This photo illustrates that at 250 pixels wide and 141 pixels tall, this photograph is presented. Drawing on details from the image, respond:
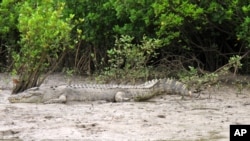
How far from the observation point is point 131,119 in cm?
940

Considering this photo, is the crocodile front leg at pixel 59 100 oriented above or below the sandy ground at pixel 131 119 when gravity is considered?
above

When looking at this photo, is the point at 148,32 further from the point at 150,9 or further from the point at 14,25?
the point at 14,25

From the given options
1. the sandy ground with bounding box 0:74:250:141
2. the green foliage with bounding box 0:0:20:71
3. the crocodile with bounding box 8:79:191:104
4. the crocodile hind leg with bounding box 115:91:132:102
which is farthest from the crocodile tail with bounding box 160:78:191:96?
the green foliage with bounding box 0:0:20:71

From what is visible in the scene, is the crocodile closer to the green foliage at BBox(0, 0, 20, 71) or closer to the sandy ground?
the sandy ground

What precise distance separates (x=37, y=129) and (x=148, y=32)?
255 inches

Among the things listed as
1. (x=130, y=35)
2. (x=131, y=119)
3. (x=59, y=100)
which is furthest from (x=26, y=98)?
(x=130, y=35)

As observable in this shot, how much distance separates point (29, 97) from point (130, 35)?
3.97 meters

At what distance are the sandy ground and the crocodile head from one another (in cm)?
17

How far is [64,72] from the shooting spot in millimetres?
16719

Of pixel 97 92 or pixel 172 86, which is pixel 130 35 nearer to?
pixel 172 86

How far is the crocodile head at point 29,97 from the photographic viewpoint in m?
11.1

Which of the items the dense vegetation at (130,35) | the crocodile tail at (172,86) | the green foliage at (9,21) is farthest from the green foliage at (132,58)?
the green foliage at (9,21)

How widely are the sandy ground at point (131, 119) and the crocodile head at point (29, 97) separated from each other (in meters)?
0.17

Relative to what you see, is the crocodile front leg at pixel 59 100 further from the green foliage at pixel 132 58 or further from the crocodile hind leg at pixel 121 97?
the green foliage at pixel 132 58
